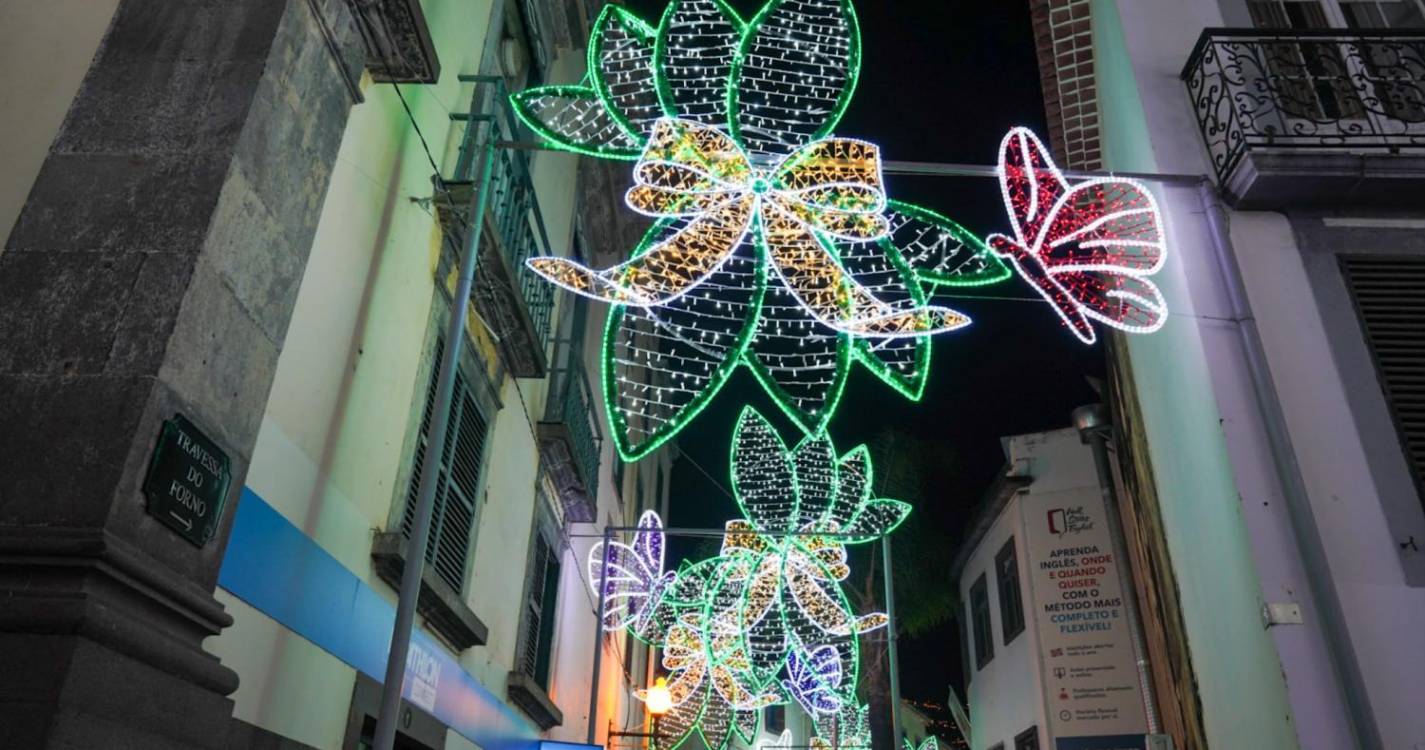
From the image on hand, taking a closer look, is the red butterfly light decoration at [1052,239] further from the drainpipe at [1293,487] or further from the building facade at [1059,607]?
the building facade at [1059,607]

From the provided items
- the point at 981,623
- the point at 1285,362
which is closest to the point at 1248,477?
the point at 1285,362

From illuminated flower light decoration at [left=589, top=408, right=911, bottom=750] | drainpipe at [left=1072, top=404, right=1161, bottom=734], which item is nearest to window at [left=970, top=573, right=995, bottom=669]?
illuminated flower light decoration at [left=589, top=408, right=911, bottom=750]

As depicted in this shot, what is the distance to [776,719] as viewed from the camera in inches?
1714

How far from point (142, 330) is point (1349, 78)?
8.69 meters

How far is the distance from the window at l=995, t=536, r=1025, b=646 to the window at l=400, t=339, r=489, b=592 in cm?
1056

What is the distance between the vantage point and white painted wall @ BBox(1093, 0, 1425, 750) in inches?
250

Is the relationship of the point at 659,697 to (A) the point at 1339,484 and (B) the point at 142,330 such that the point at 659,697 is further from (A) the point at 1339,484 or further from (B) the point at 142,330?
(B) the point at 142,330

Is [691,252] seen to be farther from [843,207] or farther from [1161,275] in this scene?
[1161,275]

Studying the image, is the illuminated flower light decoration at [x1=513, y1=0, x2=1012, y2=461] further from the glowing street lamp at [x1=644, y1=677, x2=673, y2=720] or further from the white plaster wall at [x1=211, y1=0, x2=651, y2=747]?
the glowing street lamp at [x1=644, y1=677, x2=673, y2=720]

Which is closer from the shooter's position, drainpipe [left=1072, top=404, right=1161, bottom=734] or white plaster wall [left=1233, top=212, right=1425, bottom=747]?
white plaster wall [left=1233, top=212, right=1425, bottom=747]

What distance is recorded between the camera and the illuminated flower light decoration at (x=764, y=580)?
36.0ft

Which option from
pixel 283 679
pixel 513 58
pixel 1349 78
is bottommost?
pixel 283 679

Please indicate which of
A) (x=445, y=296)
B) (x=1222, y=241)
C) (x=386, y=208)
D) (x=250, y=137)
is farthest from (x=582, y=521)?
(x=250, y=137)

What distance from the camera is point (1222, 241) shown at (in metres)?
7.84
